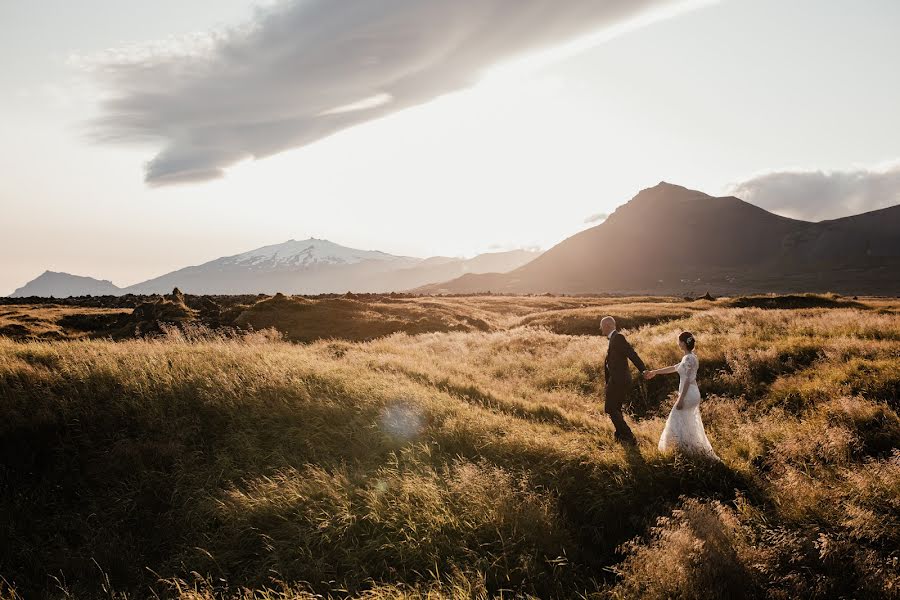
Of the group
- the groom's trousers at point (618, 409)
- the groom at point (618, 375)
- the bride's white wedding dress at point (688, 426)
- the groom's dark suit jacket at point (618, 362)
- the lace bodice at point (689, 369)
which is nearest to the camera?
the bride's white wedding dress at point (688, 426)

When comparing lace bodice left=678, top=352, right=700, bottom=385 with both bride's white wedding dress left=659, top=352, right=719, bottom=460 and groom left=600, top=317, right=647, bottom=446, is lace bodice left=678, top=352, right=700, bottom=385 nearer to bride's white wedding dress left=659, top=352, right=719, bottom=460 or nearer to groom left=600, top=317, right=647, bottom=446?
bride's white wedding dress left=659, top=352, right=719, bottom=460

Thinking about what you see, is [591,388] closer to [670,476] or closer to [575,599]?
[670,476]

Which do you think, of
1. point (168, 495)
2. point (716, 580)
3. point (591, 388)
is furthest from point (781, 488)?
point (168, 495)

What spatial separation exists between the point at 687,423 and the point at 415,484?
5.23m

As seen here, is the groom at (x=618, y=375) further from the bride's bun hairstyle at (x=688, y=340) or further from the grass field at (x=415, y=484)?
the bride's bun hairstyle at (x=688, y=340)

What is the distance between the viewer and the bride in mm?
8094

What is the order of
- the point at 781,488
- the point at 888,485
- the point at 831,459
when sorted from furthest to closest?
the point at 831,459 → the point at 781,488 → the point at 888,485

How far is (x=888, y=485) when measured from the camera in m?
6.09

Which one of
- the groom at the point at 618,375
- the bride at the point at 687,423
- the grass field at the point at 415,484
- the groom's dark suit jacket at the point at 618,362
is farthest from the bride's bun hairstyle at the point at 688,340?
the grass field at the point at 415,484

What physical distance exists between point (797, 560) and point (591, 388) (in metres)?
10.4

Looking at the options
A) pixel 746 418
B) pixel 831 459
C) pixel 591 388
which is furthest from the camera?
pixel 591 388

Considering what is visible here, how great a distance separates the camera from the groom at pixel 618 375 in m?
9.45

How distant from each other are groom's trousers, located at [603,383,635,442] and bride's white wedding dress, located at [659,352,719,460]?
85 centimetres

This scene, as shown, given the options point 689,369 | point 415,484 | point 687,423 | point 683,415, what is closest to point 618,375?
Answer: point 689,369
